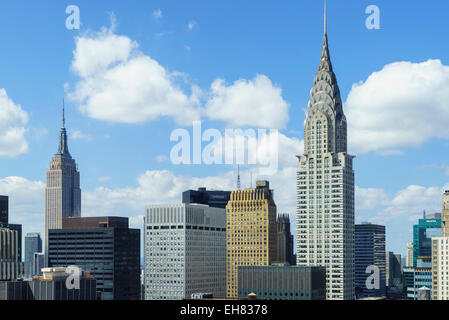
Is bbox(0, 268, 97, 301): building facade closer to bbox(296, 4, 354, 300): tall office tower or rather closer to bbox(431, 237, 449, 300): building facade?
bbox(296, 4, 354, 300): tall office tower

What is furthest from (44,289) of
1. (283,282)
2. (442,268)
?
(442,268)

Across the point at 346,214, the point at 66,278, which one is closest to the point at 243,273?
the point at 346,214

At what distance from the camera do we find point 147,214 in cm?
19912

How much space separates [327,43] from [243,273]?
72.9 m

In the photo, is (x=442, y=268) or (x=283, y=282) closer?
(x=442, y=268)

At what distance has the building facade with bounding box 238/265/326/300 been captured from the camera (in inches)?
6467

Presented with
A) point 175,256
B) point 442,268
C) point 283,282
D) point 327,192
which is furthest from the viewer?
point 175,256

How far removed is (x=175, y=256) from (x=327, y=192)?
155ft

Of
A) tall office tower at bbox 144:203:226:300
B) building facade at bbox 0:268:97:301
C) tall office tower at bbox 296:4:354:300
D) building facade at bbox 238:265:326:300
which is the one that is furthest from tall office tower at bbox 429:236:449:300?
building facade at bbox 0:268:97:301

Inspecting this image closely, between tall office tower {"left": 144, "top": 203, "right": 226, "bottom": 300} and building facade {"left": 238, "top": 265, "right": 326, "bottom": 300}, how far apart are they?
2070 centimetres

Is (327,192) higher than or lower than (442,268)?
higher

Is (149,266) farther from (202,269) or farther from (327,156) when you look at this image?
(327,156)

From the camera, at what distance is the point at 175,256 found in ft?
626

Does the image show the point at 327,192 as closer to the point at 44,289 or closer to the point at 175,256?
the point at 175,256
